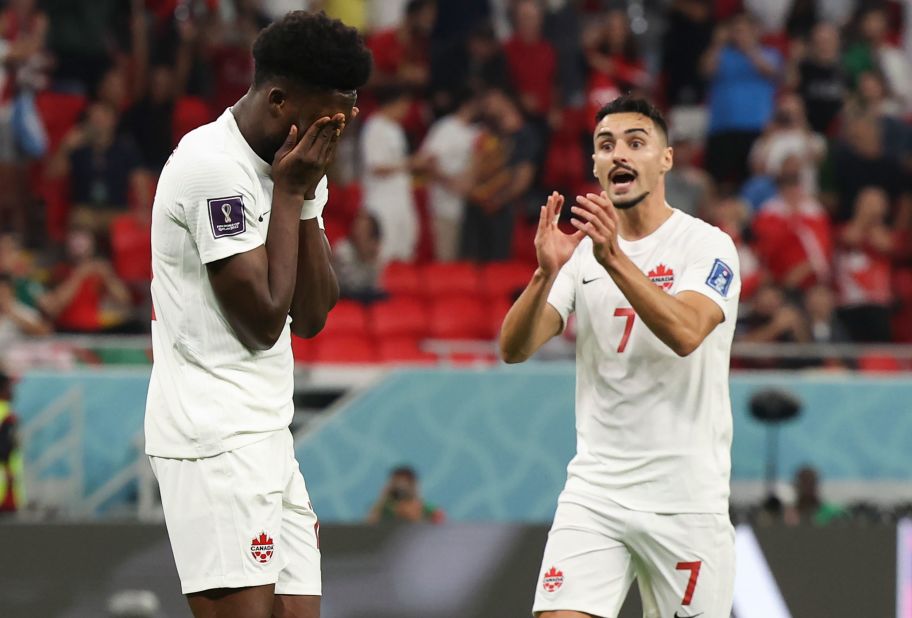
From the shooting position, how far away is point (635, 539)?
4508 millimetres

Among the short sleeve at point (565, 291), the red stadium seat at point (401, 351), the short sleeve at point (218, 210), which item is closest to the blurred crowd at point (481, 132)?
the red stadium seat at point (401, 351)

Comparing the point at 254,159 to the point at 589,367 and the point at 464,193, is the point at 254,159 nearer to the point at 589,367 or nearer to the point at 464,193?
the point at 589,367

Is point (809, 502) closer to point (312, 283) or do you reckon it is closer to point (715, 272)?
point (715, 272)

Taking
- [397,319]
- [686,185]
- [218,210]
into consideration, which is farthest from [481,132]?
[218,210]

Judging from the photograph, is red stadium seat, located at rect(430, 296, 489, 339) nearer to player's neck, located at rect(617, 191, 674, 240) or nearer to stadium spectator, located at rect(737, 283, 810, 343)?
stadium spectator, located at rect(737, 283, 810, 343)

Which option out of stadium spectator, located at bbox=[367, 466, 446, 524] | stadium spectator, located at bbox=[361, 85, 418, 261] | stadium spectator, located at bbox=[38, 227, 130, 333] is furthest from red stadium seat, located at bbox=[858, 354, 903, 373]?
stadium spectator, located at bbox=[38, 227, 130, 333]

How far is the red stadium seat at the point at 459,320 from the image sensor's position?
33.9 ft

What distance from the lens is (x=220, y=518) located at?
332 cm

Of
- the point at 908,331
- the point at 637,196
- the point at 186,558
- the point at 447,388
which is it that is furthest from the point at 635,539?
the point at 908,331

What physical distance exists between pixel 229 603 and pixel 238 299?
0.69m

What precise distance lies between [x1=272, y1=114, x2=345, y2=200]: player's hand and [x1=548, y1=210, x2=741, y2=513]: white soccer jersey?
1.54 metres

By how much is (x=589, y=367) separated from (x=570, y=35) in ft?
26.1

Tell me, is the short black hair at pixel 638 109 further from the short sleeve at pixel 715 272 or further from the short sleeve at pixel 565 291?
the short sleeve at pixel 565 291

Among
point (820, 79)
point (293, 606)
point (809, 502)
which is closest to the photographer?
point (293, 606)
